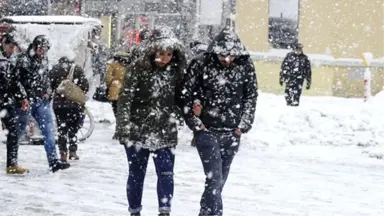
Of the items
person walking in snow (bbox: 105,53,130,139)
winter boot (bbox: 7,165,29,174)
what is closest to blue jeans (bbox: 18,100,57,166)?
winter boot (bbox: 7,165,29,174)

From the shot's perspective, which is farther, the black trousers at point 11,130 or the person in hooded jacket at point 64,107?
the person in hooded jacket at point 64,107

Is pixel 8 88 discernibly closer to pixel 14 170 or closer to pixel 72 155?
pixel 14 170

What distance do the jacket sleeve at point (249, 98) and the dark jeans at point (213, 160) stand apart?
0.57 feet

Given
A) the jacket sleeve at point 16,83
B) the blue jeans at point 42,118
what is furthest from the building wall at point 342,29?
the jacket sleeve at point 16,83

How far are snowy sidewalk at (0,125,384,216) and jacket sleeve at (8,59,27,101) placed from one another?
103 cm

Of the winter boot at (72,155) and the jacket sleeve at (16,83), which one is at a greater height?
the jacket sleeve at (16,83)

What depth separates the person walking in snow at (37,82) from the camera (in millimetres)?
9062

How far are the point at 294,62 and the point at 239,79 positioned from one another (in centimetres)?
1189

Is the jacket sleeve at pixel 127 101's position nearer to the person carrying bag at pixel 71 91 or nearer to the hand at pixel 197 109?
the hand at pixel 197 109

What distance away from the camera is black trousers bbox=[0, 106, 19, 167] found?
30.0 ft

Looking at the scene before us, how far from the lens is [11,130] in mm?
9242

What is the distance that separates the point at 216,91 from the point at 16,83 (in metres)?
3.68

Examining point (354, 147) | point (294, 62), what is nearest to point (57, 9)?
point (294, 62)

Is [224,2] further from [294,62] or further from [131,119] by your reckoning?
[131,119]
